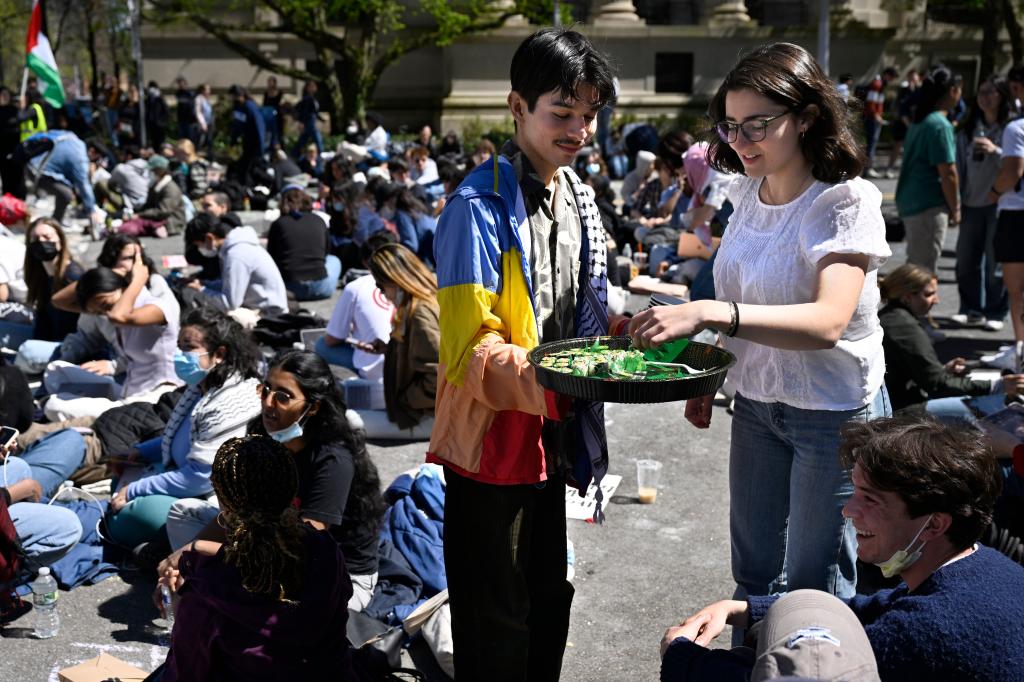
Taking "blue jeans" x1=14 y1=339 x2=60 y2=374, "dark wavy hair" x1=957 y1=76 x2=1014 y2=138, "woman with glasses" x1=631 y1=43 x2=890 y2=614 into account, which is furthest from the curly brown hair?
"dark wavy hair" x1=957 y1=76 x2=1014 y2=138

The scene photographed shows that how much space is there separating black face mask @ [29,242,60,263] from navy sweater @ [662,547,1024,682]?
281 inches

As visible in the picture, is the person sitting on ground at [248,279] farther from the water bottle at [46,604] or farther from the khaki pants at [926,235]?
the khaki pants at [926,235]

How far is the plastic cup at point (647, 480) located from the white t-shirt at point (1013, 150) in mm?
3685

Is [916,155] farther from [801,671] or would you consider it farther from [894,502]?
[801,671]

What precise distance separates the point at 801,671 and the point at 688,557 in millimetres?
3168

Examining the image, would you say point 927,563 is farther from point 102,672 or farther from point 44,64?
point 44,64

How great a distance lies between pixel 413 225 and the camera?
11.0m

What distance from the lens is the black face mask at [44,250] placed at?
8.27 metres

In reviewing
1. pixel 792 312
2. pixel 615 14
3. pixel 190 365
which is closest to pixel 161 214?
pixel 190 365

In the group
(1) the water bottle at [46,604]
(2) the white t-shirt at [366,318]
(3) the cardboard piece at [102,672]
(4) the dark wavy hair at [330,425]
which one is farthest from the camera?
(2) the white t-shirt at [366,318]

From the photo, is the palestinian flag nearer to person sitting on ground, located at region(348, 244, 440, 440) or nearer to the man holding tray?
person sitting on ground, located at region(348, 244, 440, 440)

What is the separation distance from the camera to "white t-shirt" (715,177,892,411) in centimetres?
272

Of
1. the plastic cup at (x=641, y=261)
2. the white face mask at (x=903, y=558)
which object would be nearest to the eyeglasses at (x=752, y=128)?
the white face mask at (x=903, y=558)

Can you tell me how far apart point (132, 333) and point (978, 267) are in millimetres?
6723
